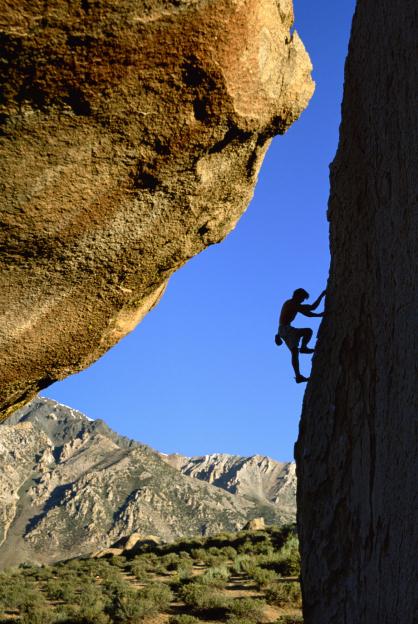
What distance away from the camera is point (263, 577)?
14.5m

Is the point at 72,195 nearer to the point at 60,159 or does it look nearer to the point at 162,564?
the point at 60,159

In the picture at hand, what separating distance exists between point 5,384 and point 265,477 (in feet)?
290

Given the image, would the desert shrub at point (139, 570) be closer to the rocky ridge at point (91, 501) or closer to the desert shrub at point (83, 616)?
the desert shrub at point (83, 616)

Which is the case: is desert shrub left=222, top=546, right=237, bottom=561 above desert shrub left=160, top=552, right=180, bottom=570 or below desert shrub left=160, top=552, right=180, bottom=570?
above

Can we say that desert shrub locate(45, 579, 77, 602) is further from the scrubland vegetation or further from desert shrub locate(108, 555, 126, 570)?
desert shrub locate(108, 555, 126, 570)

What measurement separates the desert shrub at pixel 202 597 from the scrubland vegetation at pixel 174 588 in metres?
0.02

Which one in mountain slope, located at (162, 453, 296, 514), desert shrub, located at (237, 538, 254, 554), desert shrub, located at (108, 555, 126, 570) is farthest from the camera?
mountain slope, located at (162, 453, 296, 514)

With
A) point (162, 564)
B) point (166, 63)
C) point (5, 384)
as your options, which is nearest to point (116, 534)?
point (162, 564)

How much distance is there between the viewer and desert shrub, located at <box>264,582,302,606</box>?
12.6 m

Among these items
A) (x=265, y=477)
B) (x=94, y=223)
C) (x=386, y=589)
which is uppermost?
(x=265, y=477)

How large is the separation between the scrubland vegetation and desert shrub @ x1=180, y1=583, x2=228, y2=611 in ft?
0.07

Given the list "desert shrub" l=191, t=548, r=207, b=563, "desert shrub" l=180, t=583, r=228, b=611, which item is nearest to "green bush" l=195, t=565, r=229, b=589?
"desert shrub" l=180, t=583, r=228, b=611

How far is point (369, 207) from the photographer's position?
18.0ft

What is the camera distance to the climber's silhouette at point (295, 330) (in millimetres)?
8438
